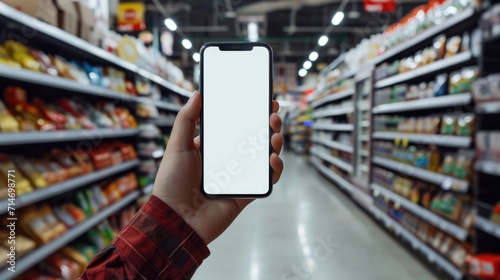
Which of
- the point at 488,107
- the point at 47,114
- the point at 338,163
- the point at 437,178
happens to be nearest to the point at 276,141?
the point at 47,114

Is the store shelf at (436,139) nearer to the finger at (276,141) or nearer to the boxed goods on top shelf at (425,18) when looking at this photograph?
the boxed goods on top shelf at (425,18)

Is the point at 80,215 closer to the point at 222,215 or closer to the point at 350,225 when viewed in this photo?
the point at 222,215

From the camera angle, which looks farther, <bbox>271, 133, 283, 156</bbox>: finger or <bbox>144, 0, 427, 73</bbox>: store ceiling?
<bbox>144, 0, 427, 73</bbox>: store ceiling

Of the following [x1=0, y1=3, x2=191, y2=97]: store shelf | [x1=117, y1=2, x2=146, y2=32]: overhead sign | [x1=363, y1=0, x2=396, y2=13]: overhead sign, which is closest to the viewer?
[x1=0, y1=3, x2=191, y2=97]: store shelf

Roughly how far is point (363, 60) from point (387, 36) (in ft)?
3.57

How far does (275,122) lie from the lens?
87 cm

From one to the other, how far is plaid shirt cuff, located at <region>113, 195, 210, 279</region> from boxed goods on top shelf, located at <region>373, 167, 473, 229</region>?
238 centimetres

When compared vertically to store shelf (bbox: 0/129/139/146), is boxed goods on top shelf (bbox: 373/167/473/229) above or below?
below

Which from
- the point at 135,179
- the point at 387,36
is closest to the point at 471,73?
the point at 387,36

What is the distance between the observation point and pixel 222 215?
0.86m

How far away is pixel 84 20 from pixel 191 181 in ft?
7.14

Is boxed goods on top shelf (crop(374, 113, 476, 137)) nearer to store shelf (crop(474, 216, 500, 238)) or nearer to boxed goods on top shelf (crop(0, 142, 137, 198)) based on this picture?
store shelf (crop(474, 216, 500, 238))

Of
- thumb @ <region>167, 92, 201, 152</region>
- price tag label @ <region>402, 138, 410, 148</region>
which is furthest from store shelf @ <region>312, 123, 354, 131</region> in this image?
thumb @ <region>167, 92, 201, 152</region>

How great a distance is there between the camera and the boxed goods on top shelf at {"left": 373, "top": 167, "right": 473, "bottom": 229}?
2.65 meters
